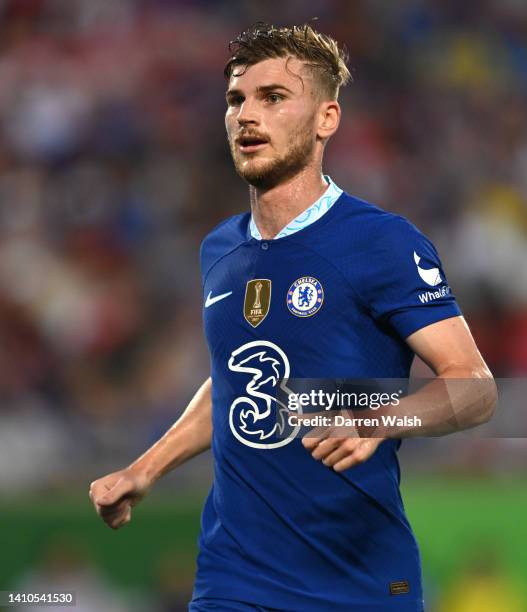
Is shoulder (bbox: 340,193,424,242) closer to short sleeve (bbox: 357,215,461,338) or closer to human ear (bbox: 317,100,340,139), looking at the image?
short sleeve (bbox: 357,215,461,338)

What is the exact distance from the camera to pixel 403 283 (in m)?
3.18


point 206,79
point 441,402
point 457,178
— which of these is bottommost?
point 441,402

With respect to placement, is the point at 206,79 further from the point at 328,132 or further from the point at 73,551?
the point at 328,132

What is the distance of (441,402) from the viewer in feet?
9.54

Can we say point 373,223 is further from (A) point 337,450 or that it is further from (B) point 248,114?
(A) point 337,450

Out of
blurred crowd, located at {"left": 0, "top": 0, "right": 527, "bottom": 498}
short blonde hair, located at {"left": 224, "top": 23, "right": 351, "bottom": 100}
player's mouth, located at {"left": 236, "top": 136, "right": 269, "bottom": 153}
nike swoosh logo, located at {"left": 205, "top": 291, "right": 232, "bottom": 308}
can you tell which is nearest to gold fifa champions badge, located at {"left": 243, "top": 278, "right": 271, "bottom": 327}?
nike swoosh logo, located at {"left": 205, "top": 291, "right": 232, "bottom": 308}

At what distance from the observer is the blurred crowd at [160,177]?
812cm

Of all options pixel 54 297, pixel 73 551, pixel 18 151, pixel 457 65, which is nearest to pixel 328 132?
pixel 73 551

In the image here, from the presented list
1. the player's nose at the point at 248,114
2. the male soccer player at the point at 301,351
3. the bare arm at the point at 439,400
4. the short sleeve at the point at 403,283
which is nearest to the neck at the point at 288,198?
the male soccer player at the point at 301,351

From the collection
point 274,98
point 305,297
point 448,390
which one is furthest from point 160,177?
point 448,390

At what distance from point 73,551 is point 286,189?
11.1 ft

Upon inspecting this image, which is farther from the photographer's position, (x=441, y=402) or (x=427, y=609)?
(x=427, y=609)

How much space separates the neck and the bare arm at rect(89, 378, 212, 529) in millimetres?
668

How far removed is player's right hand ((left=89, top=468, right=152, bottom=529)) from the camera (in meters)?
3.43
